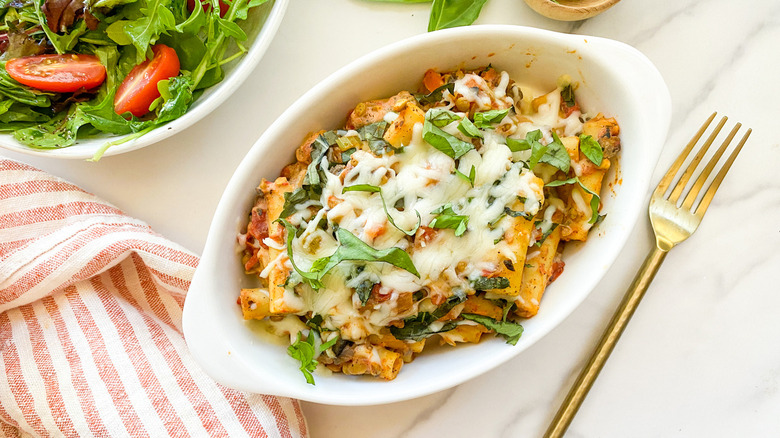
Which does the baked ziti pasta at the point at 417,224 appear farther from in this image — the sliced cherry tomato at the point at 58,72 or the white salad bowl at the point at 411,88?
the sliced cherry tomato at the point at 58,72

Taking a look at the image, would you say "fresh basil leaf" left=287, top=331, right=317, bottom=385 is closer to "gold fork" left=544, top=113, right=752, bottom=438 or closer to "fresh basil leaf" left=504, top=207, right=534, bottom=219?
"fresh basil leaf" left=504, top=207, right=534, bottom=219

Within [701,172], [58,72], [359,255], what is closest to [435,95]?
[359,255]

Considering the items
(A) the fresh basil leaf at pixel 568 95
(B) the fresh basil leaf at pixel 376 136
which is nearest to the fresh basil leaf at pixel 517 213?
(B) the fresh basil leaf at pixel 376 136

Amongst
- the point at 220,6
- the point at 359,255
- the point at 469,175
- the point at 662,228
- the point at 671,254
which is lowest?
the point at 671,254

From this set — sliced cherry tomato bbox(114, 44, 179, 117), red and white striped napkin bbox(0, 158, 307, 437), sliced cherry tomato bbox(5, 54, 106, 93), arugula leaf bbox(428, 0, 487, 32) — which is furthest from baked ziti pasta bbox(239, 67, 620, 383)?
sliced cherry tomato bbox(5, 54, 106, 93)

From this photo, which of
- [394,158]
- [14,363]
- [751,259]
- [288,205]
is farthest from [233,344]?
[751,259]

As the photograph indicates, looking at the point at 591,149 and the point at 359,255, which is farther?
the point at 591,149

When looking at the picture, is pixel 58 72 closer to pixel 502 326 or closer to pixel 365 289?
pixel 365 289
